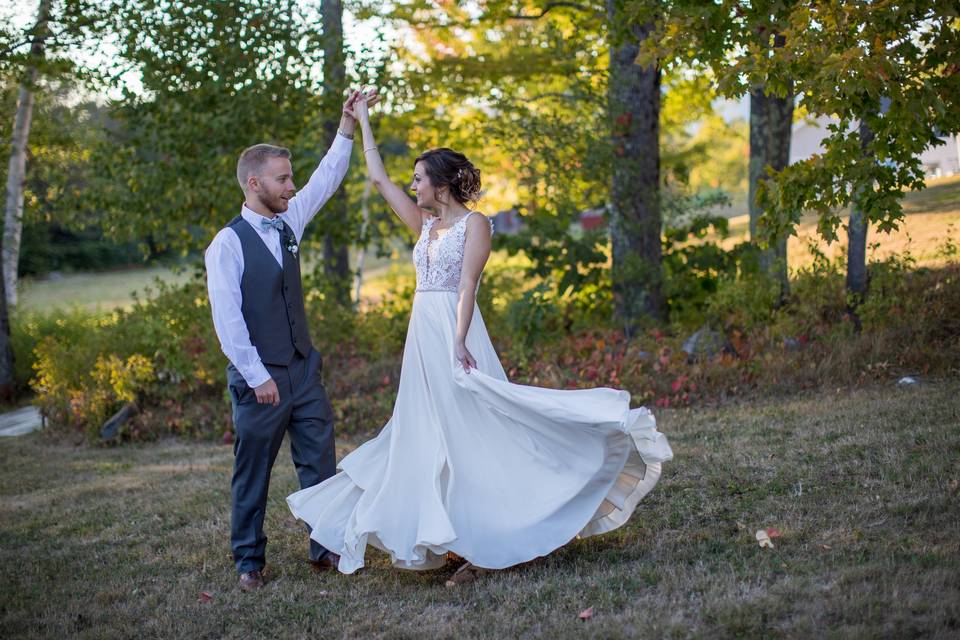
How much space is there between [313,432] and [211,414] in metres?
5.70

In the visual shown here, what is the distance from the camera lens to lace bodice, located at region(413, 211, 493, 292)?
→ 4980mm

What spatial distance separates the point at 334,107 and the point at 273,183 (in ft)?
20.0

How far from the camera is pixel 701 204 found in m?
11.0

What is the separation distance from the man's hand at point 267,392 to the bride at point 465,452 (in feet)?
1.94

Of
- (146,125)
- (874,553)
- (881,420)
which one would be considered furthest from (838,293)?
(146,125)

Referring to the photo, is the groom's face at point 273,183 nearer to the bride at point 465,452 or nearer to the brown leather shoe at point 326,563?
the bride at point 465,452

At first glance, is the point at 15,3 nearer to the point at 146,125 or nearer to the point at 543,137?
the point at 146,125

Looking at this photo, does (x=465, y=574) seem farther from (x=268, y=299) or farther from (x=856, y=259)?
(x=856, y=259)

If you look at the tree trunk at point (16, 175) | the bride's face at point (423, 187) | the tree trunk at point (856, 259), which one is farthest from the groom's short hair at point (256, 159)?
the tree trunk at point (16, 175)

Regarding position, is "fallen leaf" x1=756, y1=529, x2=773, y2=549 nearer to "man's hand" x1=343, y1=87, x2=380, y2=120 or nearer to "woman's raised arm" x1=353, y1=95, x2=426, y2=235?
"woman's raised arm" x1=353, y1=95, x2=426, y2=235

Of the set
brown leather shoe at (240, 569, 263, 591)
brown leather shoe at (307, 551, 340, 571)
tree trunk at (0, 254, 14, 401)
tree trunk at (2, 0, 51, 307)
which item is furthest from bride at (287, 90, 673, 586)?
tree trunk at (2, 0, 51, 307)

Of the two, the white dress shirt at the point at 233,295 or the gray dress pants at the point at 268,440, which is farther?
the gray dress pants at the point at 268,440

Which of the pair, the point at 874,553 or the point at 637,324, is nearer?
the point at 874,553

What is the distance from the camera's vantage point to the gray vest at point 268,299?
4848 mm
